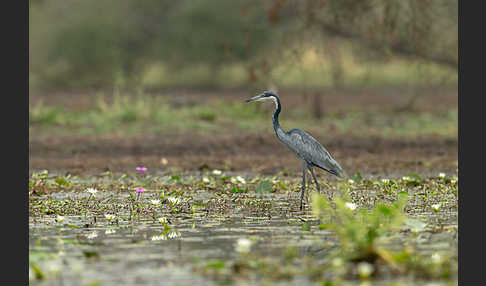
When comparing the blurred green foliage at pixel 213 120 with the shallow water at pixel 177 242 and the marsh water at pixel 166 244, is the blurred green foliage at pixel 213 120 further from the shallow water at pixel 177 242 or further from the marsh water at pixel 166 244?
the marsh water at pixel 166 244

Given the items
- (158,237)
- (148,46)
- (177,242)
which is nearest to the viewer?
(177,242)

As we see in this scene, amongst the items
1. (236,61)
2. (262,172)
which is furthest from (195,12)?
(262,172)

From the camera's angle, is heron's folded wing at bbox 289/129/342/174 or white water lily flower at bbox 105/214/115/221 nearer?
white water lily flower at bbox 105/214/115/221

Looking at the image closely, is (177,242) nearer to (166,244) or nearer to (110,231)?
(166,244)

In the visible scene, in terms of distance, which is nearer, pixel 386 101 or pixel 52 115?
pixel 52 115

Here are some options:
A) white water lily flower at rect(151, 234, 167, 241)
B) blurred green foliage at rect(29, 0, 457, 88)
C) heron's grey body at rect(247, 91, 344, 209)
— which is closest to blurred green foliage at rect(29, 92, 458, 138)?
blurred green foliage at rect(29, 0, 457, 88)

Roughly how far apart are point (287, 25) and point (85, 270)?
1159 centimetres

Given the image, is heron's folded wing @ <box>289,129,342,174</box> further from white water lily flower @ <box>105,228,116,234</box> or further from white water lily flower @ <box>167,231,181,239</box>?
white water lily flower @ <box>105,228,116,234</box>

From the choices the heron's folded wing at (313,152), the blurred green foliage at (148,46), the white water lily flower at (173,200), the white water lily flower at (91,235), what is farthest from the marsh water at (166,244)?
the blurred green foliage at (148,46)

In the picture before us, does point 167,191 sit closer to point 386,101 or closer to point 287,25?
point 287,25

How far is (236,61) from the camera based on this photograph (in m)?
25.6

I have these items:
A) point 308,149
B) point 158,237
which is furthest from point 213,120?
point 158,237

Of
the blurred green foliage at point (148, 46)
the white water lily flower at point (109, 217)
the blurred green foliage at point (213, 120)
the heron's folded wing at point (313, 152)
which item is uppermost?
the blurred green foliage at point (148, 46)

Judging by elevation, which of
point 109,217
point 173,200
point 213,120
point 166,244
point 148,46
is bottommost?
point 166,244
